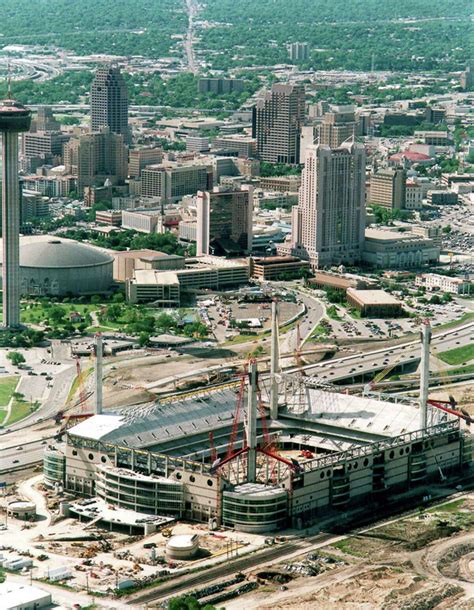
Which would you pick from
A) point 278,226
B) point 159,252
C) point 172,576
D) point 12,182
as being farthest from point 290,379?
point 278,226

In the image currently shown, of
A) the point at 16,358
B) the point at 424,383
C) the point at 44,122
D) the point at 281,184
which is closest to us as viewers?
the point at 424,383

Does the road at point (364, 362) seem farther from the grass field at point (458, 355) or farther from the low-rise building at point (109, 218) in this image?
the low-rise building at point (109, 218)

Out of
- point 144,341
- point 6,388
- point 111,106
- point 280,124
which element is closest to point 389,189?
point 280,124

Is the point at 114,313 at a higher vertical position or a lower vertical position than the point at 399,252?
lower

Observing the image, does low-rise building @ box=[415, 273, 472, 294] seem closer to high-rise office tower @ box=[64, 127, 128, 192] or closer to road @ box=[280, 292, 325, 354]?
road @ box=[280, 292, 325, 354]

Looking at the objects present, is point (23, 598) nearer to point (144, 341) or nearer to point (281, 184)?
point (144, 341)
